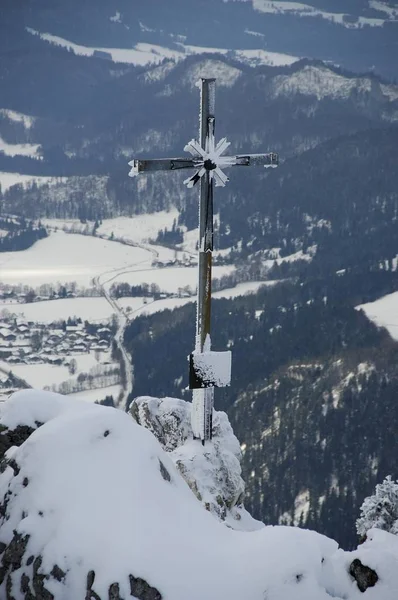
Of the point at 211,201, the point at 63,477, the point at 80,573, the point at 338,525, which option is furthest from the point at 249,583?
the point at 338,525

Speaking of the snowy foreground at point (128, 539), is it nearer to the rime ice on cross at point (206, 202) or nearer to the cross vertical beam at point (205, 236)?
the rime ice on cross at point (206, 202)

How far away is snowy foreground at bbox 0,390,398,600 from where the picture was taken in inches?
680

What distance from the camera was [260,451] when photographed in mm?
175125

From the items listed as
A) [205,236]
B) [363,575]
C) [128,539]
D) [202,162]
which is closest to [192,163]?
[202,162]

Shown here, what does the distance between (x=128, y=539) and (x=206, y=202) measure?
32.3 ft

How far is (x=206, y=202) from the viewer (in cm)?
2427

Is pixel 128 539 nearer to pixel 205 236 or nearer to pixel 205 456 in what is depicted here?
pixel 205 236

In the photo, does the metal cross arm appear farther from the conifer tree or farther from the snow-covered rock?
the conifer tree

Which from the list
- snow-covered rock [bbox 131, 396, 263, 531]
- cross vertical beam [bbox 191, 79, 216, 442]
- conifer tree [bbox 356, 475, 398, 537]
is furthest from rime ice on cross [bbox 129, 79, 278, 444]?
conifer tree [bbox 356, 475, 398, 537]

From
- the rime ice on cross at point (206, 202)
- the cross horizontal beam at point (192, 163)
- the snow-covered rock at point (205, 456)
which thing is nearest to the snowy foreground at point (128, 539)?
the rime ice on cross at point (206, 202)

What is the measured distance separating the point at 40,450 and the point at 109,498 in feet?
7.29

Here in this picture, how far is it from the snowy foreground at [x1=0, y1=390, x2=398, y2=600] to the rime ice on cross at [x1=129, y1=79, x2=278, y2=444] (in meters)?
4.75

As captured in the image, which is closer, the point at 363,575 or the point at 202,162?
the point at 363,575

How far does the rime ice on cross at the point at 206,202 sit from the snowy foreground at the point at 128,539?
4.75 metres
